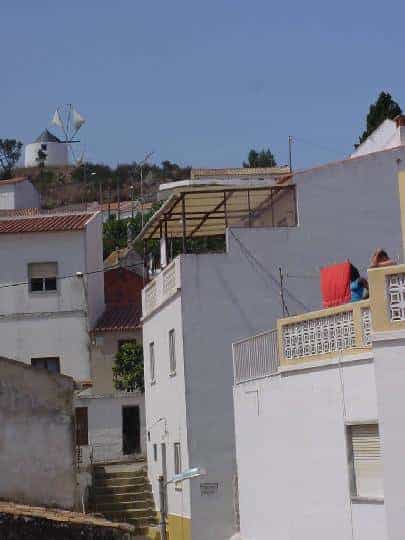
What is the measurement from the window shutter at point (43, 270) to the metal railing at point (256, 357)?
2239cm

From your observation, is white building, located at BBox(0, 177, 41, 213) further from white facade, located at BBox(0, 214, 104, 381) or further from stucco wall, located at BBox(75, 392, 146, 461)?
stucco wall, located at BBox(75, 392, 146, 461)

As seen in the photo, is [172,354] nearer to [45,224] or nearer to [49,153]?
[45,224]

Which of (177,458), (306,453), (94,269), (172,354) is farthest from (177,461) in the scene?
(94,269)

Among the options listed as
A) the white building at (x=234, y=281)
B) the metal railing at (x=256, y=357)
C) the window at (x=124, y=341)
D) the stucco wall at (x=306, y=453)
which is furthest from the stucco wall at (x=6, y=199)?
the stucco wall at (x=306, y=453)

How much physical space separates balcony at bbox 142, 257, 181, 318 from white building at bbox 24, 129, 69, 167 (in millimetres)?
99599

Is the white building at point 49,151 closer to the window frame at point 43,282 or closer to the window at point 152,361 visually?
the window frame at point 43,282

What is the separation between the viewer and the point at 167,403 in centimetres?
3081

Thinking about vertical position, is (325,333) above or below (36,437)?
above

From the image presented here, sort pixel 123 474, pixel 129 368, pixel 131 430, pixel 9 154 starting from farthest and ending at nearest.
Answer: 1. pixel 9 154
2. pixel 129 368
3. pixel 131 430
4. pixel 123 474

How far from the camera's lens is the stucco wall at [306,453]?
17.3 m

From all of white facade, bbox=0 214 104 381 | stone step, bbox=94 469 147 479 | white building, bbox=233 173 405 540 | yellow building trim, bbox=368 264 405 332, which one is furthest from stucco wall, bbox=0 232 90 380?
yellow building trim, bbox=368 264 405 332

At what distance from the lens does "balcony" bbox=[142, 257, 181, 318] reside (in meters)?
28.6

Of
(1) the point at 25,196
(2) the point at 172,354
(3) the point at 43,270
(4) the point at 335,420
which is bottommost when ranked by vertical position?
(4) the point at 335,420

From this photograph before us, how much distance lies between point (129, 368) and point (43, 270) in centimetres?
572
